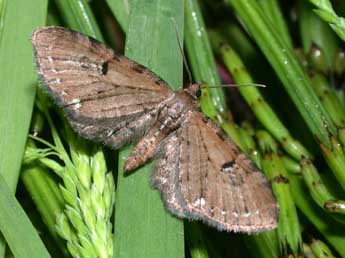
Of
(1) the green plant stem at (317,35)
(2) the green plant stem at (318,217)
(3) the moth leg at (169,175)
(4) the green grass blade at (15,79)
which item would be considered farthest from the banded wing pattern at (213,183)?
(1) the green plant stem at (317,35)

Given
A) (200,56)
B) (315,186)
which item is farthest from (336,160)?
(200,56)

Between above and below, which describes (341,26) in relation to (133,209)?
above

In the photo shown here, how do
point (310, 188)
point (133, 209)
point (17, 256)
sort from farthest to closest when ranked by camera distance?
point (310, 188) → point (133, 209) → point (17, 256)

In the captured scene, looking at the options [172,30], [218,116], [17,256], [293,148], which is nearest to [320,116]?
[293,148]

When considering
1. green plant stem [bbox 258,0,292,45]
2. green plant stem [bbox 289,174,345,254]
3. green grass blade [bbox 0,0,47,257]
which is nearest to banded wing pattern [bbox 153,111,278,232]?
green plant stem [bbox 289,174,345,254]

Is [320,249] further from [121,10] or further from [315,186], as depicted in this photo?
[121,10]

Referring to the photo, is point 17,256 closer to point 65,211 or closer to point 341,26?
point 65,211

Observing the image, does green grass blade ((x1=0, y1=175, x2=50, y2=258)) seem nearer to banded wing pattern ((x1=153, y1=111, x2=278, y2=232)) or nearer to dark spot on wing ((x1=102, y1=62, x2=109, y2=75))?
banded wing pattern ((x1=153, y1=111, x2=278, y2=232))
